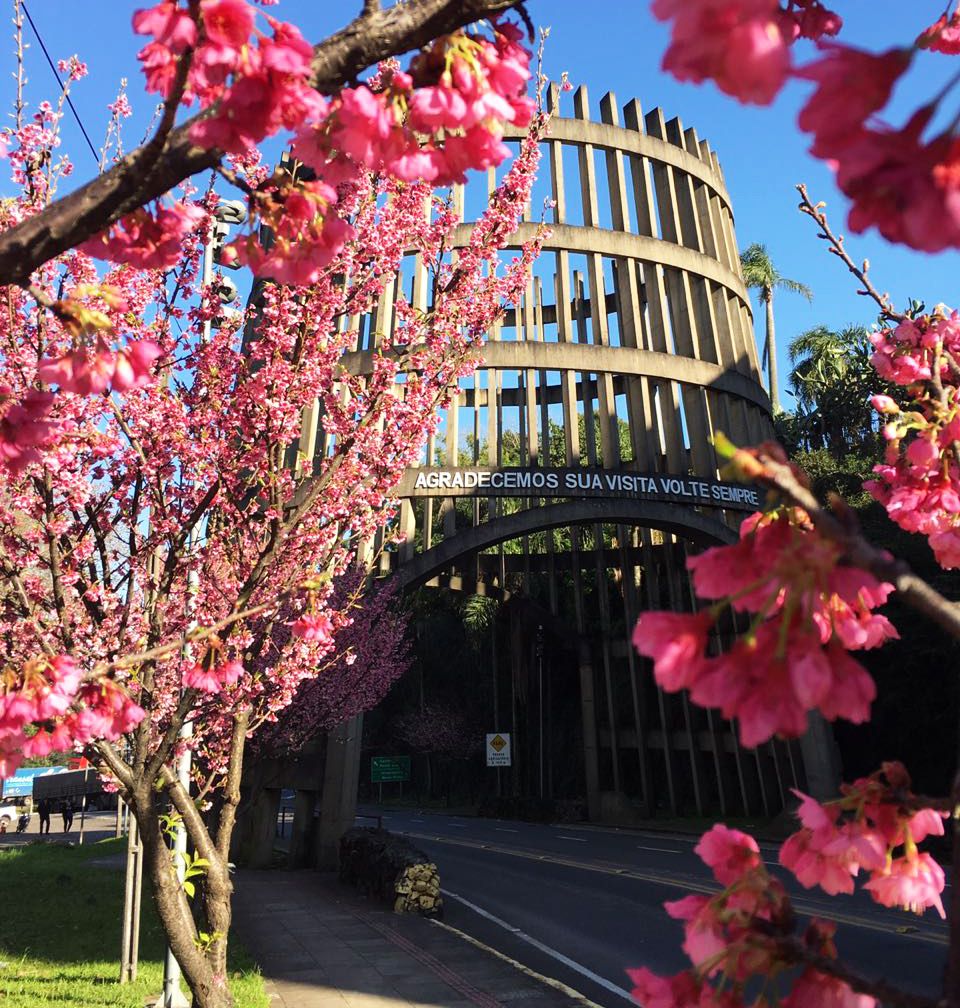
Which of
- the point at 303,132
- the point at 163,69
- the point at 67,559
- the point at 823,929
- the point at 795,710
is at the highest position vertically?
the point at 67,559

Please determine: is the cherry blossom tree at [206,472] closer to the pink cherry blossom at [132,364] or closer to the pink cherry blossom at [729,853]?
the pink cherry blossom at [132,364]

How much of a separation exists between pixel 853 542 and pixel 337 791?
2099cm

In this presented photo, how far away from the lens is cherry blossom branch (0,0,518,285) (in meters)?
1.88

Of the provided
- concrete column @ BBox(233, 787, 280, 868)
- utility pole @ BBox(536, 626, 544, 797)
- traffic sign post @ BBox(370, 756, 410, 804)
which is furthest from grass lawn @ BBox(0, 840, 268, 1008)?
utility pole @ BBox(536, 626, 544, 797)

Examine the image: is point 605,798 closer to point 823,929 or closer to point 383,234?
point 383,234

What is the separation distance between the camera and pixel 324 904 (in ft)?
49.0

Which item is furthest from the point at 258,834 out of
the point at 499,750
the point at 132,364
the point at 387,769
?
the point at 132,364

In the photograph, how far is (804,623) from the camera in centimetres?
106

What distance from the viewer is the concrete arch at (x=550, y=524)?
22.6m

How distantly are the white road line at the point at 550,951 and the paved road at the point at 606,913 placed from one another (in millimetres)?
14

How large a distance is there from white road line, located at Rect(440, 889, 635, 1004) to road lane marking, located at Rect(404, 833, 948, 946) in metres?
1.50

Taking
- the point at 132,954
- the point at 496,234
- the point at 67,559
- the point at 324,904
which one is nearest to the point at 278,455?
the point at 67,559

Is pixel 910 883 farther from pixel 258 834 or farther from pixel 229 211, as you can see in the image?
pixel 258 834

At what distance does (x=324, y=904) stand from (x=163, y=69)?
15.0 metres
